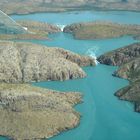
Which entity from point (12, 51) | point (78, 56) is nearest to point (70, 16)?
point (78, 56)

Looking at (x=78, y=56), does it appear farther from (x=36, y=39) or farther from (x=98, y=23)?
(x=98, y=23)

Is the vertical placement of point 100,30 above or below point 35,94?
below

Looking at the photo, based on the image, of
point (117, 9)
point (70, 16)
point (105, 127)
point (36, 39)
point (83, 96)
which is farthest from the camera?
point (117, 9)

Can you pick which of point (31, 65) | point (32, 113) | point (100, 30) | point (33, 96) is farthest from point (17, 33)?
point (32, 113)

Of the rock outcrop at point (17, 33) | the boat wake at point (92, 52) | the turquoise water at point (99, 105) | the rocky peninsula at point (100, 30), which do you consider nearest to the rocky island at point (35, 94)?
the turquoise water at point (99, 105)

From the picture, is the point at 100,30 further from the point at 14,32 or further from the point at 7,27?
the point at 7,27

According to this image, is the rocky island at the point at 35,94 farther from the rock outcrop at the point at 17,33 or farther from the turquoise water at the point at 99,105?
the rock outcrop at the point at 17,33

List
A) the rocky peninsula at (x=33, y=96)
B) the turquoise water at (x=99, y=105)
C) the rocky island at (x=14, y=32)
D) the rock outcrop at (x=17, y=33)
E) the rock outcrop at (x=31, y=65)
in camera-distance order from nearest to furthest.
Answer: the rocky peninsula at (x=33, y=96) < the turquoise water at (x=99, y=105) < the rock outcrop at (x=31, y=65) < the rock outcrop at (x=17, y=33) < the rocky island at (x=14, y=32)
